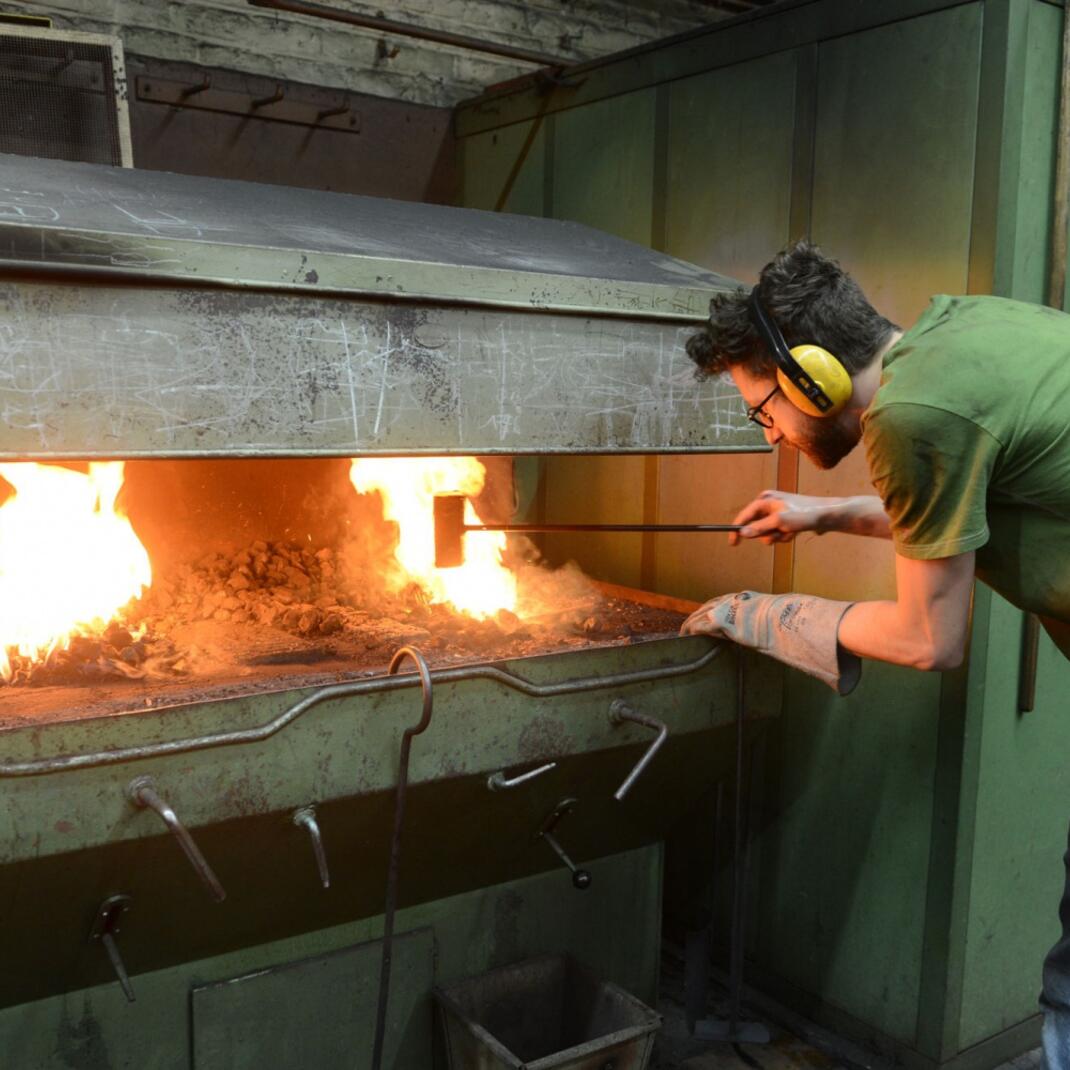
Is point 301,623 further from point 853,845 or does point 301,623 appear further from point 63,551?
point 853,845

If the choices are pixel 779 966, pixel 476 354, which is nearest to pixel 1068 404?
pixel 476 354

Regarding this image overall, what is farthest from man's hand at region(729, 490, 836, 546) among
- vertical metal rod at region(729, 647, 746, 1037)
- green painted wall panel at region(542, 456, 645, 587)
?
green painted wall panel at region(542, 456, 645, 587)

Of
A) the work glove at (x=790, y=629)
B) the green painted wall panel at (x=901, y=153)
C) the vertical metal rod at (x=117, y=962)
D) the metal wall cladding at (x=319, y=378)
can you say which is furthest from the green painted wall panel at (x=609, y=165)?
the vertical metal rod at (x=117, y=962)

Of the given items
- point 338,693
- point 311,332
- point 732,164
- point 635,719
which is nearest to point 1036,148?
point 732,164

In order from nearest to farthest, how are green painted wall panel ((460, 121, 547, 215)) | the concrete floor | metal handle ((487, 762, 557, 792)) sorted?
metal handle ((487, 762, 557, 792)) < the concrete floor < green painted wall panel ((460, 121, 547, 215))

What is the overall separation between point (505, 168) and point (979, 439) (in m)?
2.59

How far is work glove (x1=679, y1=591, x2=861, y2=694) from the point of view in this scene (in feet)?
7.18

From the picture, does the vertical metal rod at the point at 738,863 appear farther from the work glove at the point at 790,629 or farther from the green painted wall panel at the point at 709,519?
the green painted wall panel at the point at 709,519

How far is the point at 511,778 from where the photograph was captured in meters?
2.29

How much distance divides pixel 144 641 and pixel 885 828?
6.23ft

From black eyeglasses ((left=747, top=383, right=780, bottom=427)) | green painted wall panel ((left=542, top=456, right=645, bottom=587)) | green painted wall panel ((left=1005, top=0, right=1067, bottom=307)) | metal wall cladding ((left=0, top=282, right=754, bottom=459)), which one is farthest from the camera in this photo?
green painted wall panel ((left=542, top=456, right=645, bottom=587))

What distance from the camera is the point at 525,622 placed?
105 inches

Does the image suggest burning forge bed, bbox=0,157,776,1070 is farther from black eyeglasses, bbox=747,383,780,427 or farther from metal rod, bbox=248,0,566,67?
metal rod, bbox=248,0,566,67

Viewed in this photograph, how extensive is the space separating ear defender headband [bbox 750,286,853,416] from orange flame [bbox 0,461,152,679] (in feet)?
5.03
